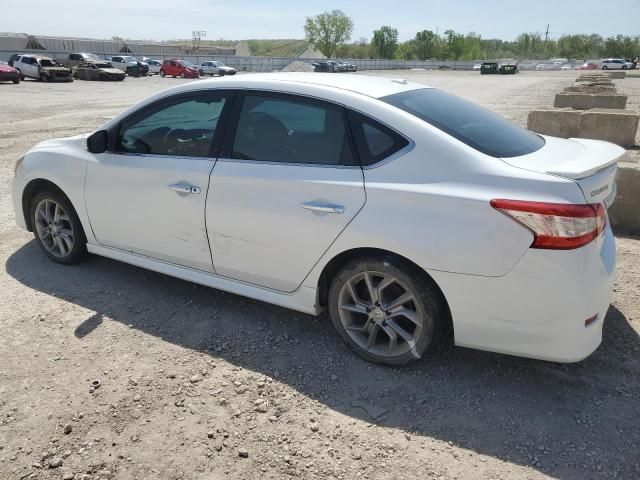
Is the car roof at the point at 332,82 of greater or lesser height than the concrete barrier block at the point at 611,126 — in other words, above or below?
above

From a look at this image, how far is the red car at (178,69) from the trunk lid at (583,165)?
146 ft

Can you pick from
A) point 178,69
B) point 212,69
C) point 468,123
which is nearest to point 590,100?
point 468,123

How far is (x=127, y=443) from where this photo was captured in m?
2.54

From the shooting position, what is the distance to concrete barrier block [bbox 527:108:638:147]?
27.2 feet

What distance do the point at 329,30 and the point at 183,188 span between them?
440ft

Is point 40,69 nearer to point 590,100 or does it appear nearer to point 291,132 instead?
point 590,100

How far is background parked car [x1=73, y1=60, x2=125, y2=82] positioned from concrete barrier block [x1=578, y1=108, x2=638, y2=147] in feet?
116

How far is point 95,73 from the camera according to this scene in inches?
1438

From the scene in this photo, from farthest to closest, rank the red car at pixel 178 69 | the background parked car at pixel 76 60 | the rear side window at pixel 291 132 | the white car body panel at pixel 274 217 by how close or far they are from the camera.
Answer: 1. the red car at pixel 178 69
2. the background parked car at pixel 76 60
3. the rear side window at pixel 291 132
4. the white car body panel at pixel 274 217

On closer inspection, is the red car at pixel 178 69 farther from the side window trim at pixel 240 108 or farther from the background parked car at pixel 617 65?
the background parked car at pixel 617 65

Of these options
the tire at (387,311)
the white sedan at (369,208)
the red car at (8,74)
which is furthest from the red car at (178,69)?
the tire at (387,311)

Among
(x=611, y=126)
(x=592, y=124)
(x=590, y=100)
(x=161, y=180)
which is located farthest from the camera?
(x=590, y=100)

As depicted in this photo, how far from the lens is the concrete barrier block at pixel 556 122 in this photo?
27.2ft

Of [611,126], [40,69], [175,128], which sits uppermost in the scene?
[40,69]
